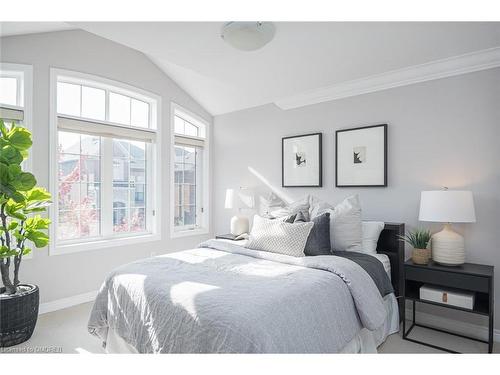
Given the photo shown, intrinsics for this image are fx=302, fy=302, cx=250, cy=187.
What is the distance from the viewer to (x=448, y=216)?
7.89 ft

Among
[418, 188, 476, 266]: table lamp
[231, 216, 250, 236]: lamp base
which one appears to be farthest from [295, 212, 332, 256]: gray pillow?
[231, 216, 250, 236]: lamp base

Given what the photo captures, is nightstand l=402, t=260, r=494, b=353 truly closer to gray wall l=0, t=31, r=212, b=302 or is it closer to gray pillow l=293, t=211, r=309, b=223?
gray pillow l=293, t=211, r=309, b=223

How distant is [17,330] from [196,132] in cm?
333

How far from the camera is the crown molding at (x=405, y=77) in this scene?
261 centimetres

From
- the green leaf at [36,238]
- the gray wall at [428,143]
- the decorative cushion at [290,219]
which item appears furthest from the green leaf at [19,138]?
the gray wall at [428,143]

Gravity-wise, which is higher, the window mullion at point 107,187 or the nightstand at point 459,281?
the window mullion at point 107,187

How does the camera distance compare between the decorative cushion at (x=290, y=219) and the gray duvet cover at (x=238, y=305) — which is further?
the decorative cushion at (x=290, y=219)

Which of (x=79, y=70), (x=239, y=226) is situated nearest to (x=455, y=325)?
(x=239, y=226)

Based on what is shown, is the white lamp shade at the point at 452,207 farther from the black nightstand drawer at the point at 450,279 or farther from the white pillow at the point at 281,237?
the white pillow at the point at 281,237

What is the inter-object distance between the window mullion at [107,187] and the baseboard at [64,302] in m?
0.72

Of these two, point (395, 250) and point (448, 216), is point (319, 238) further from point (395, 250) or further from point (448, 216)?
point (448, 216)

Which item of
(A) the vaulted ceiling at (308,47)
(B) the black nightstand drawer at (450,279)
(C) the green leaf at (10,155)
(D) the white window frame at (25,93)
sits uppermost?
(A) the vaulted ceiling at (308,47)

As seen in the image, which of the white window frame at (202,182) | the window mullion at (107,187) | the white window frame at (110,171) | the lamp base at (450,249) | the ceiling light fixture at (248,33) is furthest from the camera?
the white window frame at (202,182)

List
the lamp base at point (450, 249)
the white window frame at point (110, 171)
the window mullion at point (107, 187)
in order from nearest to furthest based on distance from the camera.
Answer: the lamp base at point (450, 249), the white window frame at point (110, 171), the window mullion at point (107, 187)
